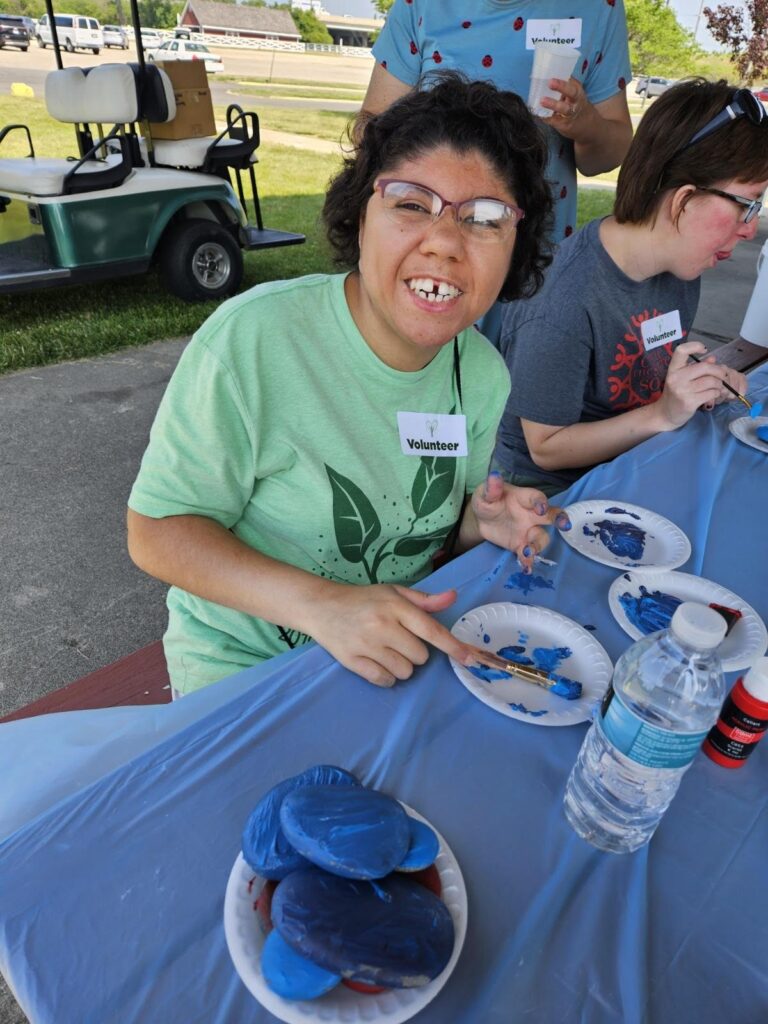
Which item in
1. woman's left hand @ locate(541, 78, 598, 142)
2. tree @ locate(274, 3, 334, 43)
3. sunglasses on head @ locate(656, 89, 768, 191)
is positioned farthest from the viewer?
tree @ locate(274, 3, 334, 43)

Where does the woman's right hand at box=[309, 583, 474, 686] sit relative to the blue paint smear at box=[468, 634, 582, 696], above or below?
above

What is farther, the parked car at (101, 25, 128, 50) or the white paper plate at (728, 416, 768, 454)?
the parked car at (101, 25, 128, 50)

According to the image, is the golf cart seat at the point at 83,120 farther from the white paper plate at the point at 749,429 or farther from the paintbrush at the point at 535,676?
the paintbrush at the point at 535,676

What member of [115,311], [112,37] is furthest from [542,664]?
[112,37]

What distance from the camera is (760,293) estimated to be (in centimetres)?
321

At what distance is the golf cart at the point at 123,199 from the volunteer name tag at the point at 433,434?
13.1 feet

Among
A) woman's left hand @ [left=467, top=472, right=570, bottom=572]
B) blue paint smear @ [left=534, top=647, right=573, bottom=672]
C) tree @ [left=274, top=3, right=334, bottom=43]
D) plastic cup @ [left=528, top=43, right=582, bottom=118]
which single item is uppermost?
tree @ [left=274, top=3, right=334, bottom=43]

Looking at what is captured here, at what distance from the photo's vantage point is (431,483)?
1.34 metres

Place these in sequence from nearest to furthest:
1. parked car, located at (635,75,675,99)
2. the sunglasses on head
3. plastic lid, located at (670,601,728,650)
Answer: plastic lid, located at (670,601,728,650), the sunglasses on head, parked car, located at (635,75,675,99)

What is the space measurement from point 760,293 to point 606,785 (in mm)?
3162

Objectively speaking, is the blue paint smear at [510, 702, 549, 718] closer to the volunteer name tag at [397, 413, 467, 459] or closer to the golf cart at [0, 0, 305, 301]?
the volunteer name tag at [397, 413, 467, 459]

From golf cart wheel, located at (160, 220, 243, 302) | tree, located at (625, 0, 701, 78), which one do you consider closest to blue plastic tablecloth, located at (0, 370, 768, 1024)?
golf cart wheel, located at (160, 220, 243, 302)

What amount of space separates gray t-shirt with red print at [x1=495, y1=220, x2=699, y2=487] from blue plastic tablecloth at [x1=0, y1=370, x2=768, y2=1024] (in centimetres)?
110

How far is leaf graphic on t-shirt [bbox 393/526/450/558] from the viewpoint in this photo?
1.36 m
